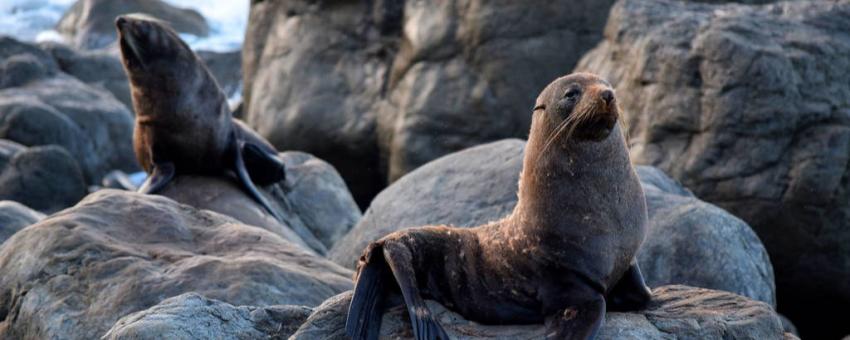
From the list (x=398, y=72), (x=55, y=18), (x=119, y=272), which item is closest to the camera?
(x=119, y=272)

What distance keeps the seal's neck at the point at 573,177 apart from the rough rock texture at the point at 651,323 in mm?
472

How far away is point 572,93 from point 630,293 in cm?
88

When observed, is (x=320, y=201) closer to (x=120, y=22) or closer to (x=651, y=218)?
(x=120, y=22)

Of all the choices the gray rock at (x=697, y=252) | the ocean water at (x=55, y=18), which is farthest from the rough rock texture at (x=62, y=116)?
the ocean water at (x=55, y=18)

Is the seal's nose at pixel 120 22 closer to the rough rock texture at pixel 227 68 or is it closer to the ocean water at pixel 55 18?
the rough rock texture at pixel 227 68

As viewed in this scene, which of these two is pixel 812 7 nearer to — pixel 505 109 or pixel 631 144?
pixel 631 144

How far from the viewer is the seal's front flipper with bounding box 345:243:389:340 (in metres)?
5.12

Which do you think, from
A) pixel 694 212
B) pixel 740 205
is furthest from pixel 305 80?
pixel 694 212

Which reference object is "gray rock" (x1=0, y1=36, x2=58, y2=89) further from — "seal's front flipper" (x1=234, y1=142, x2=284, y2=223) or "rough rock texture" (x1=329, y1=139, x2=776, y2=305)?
"rough rock texture" (x1=329, y1=139, x2=776, y2=305)

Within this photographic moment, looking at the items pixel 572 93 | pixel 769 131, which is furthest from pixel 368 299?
pixel 769 131

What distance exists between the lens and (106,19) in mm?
29984

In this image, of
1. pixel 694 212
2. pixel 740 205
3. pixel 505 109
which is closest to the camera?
pixel 694 212

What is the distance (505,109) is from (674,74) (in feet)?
11.6

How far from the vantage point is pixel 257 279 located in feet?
21.1
